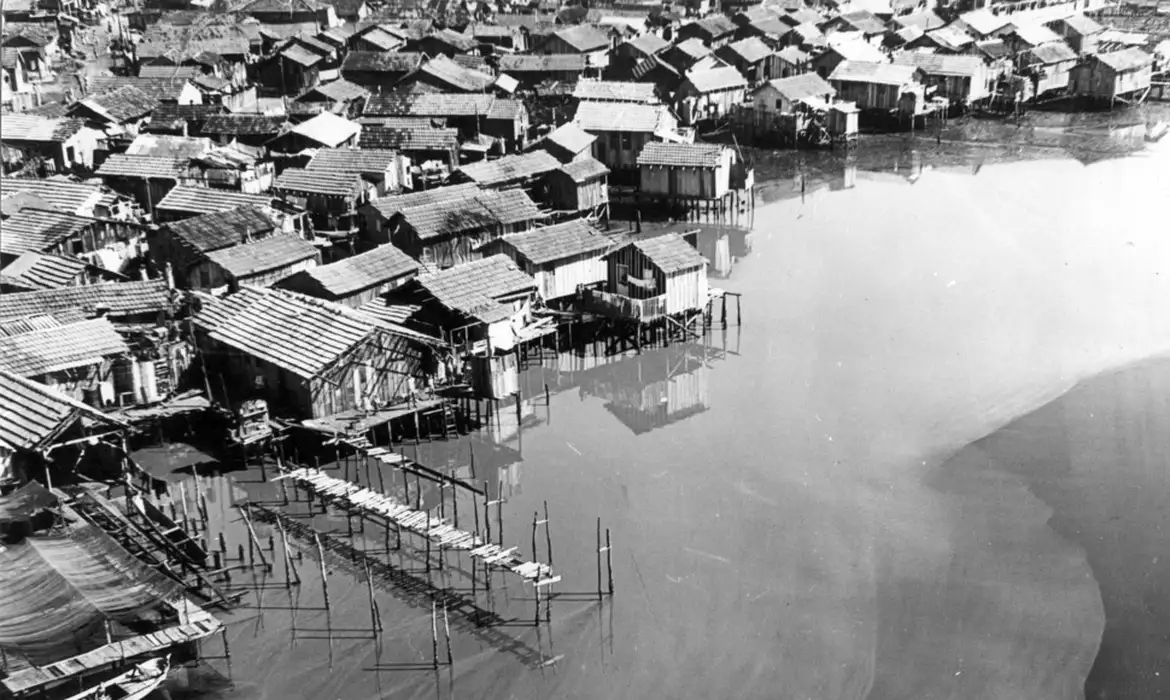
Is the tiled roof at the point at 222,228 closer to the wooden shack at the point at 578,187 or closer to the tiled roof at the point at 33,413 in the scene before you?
the wooden shack at the point at 578,187

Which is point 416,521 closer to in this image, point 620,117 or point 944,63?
point 620,117

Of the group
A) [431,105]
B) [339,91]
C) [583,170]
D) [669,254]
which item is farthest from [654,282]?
[339,91]

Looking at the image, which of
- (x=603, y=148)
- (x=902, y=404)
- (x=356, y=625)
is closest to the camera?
(x=356, y=625)

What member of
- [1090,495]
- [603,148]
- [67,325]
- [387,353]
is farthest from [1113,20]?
[67,325]

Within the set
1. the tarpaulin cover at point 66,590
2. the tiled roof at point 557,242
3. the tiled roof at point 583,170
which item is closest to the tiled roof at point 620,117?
the tiled roof at point 583,170

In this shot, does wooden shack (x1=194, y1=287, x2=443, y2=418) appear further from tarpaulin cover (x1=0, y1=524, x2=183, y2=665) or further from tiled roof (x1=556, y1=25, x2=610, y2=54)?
tiled roof (x1=556, y1=25, x2=610, y2=54)

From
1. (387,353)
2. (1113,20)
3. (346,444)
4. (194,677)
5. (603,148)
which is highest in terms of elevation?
(1113,20)

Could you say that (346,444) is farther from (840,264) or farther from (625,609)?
(840,264)

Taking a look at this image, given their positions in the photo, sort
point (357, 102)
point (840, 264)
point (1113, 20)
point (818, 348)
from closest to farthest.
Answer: point (818, 348) < point (840, 264) < point (357, 102) < point (1113, 20)
